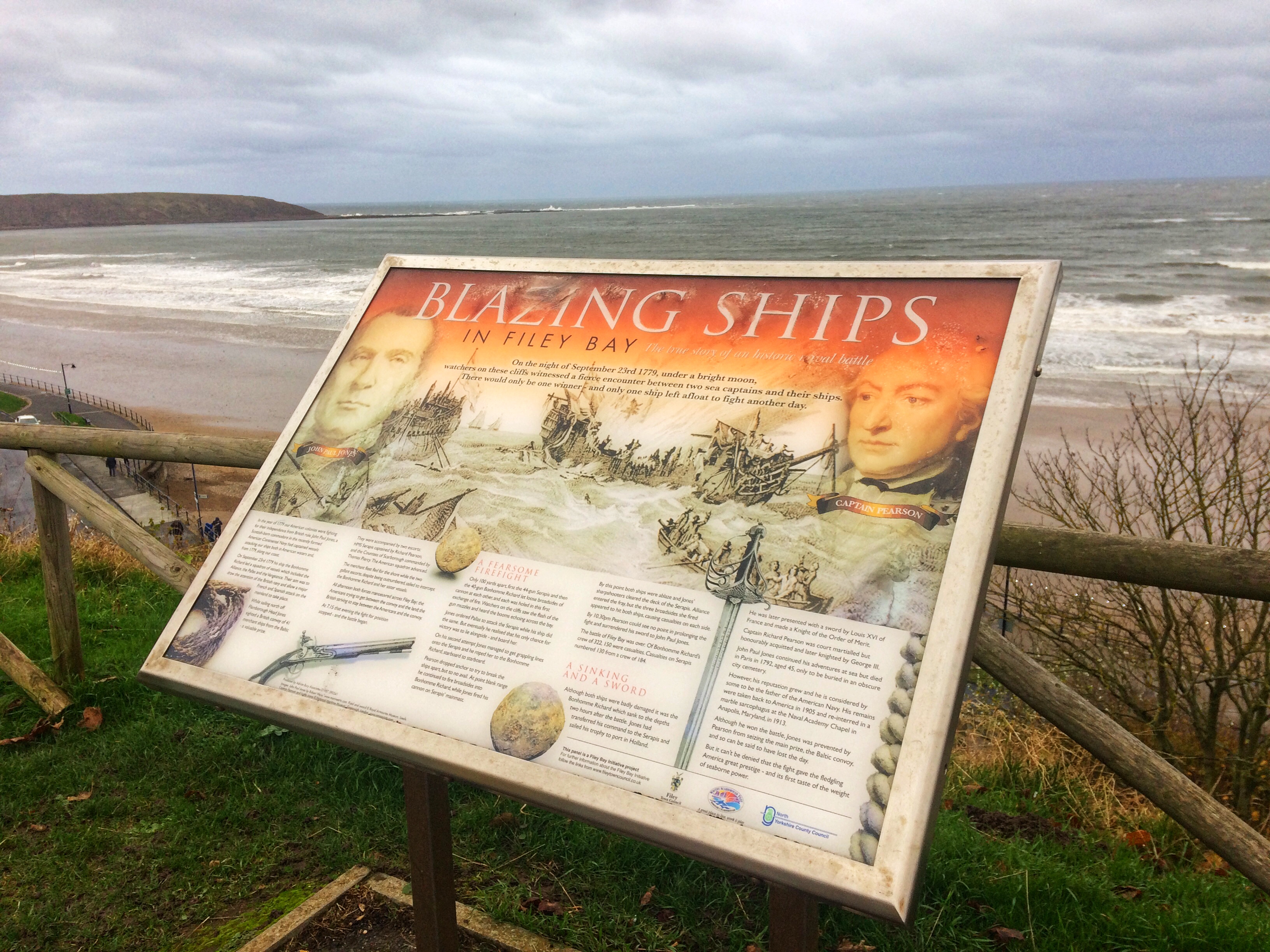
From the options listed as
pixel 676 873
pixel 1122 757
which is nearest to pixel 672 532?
pixel 1122 757

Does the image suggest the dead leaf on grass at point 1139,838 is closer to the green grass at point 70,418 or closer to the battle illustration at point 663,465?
the battle illustration at point 663,465

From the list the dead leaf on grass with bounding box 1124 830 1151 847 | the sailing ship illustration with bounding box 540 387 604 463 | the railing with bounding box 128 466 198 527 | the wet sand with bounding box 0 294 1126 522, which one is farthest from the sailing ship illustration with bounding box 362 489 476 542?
the railing with bounding box 128 466 198 527

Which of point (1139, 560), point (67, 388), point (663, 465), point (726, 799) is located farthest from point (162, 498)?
point (726, 799)

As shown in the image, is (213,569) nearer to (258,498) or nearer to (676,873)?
(258,498)

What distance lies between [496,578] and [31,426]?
2830mm

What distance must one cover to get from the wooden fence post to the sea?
263cm

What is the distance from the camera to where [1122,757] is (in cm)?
199

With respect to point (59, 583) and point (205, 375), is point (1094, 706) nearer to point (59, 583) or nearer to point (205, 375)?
point (59, 583)

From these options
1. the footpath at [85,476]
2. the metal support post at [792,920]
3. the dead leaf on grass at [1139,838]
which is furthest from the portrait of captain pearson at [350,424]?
the footpath at [85,476]

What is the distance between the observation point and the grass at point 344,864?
2418 millimetres

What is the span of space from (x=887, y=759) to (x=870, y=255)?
44781mm

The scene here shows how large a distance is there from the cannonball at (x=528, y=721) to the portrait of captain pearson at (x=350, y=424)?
22.9 inches

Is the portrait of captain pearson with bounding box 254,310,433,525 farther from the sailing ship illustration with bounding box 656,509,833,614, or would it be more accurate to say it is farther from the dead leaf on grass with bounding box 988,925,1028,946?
the dead leaf on grass with bounding box 988,925,1028,946

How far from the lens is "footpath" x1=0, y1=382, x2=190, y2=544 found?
18922 mm
